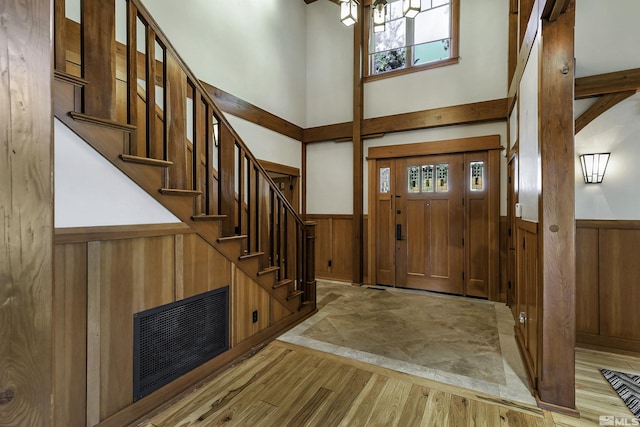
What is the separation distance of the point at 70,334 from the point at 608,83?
4407 millimetres

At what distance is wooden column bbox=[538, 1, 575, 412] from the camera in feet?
6.02

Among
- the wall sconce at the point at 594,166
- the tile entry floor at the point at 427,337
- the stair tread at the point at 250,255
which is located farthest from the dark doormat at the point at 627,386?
the stair tread at the point at 250,255

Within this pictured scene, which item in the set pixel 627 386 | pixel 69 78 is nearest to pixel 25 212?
pixel 69 78

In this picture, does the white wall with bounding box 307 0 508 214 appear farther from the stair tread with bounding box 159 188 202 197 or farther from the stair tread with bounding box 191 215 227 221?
the stair tread with bounding box 159 188 202 197

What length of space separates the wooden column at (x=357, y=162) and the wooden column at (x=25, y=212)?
14.8 ft

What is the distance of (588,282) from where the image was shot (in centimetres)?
278

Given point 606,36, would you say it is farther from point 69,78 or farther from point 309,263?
point 69,78

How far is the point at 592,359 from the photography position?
2.55 meters

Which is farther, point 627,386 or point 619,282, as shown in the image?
point 619,282

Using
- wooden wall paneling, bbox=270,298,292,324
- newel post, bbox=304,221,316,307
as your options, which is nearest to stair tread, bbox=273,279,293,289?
wooden wall paneling, bbox=270,298,292,324

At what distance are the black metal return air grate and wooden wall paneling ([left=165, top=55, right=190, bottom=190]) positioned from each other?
88 cm

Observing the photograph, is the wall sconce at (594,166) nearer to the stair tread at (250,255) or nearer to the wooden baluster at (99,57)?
the stair tread at (250,255)

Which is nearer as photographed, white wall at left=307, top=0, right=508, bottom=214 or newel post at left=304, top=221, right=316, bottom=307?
newel post at left=304, top=221, right=316, bottom=307

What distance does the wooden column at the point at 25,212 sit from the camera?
69 cm
